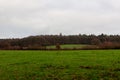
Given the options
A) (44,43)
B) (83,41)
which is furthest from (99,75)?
(83,41)

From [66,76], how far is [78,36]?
109673 mm

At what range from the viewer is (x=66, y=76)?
73.9 ft

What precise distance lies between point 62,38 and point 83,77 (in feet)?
359

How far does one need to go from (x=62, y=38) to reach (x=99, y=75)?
109030 mm

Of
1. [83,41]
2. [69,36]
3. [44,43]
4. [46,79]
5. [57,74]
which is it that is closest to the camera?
[46,79]

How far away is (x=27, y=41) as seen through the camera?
120 metres

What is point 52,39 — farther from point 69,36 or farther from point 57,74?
point 57,74

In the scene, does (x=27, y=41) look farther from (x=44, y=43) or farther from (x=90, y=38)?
(x=90, y=38)

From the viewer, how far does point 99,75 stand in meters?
22.3

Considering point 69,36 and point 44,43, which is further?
point 69,36

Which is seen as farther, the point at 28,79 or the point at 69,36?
the point at 69,36

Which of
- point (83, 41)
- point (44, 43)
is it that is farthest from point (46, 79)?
point (83, 41)

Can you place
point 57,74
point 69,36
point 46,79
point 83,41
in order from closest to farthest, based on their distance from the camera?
point 46,79 → point 57,74 → point 83,41 → point 69,36

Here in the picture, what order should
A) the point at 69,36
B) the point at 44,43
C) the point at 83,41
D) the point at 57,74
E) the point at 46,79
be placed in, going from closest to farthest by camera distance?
the point at 46,79
the point at 57,74
the point at 44,43
the point at 83,41
the point at 69,36
